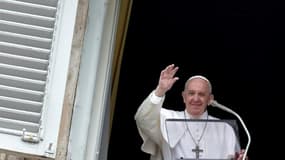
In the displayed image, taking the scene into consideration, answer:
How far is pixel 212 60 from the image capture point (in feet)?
20.0

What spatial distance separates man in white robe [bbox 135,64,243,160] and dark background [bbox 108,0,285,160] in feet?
5.44

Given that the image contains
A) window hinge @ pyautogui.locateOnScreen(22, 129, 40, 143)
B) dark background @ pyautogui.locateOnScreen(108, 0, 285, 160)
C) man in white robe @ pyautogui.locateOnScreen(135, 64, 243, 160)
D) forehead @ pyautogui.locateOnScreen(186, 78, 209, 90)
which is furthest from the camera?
dark background @ pyautogui.locateOnScreen(108, 0, 285, 160)

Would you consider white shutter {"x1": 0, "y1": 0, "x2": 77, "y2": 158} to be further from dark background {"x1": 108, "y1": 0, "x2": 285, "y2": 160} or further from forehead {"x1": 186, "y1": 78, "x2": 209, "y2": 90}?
dark background {"x1": 108, "y1": 0, "x2": 285, "y2": 160}

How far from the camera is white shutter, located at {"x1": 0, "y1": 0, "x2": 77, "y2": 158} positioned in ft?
11.1

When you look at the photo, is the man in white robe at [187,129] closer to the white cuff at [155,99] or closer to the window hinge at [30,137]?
the white cuff at [155,99]

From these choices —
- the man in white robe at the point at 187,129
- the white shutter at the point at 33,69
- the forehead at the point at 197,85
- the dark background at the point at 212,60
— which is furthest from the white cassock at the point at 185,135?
the dark background at the point at 212,60

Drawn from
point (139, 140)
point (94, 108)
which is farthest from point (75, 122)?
point (139, 140)

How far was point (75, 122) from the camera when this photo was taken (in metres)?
3.56

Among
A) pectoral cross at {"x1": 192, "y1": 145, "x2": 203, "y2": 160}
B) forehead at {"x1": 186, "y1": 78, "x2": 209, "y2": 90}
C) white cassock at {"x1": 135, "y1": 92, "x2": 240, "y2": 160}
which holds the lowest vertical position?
pectoral cross at {"x1": 192, "y1": 145, "x2": 203, "y2": 160}

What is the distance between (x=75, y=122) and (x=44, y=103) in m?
0.20

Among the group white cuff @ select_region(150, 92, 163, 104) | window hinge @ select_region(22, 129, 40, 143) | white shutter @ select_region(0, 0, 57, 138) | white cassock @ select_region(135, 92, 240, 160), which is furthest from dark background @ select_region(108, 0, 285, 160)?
window hinge @ select_region(22, 129, 40, 143)

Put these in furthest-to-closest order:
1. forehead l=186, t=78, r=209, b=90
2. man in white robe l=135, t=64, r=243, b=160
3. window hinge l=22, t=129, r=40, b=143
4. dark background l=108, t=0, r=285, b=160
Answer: dark background l=108, t=0, r=285, b=160, forehead l=186, t=78, r=209, b=90, man in white robe l=135, t=64, r=243, b=160, window hinge l=22, t=129, r=40, b=143

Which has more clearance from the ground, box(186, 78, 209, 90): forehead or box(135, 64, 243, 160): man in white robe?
box(186, 78, 209, 90): forehead

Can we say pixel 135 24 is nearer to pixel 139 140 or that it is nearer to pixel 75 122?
pixel 139 140
